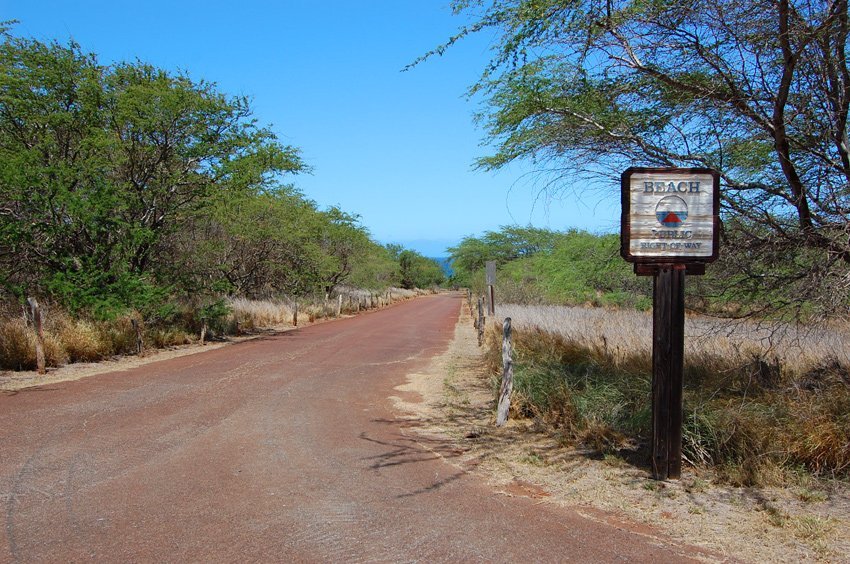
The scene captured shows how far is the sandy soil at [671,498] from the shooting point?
4297mm

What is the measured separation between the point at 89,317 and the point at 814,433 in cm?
1439

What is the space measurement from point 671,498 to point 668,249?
2.14 meters

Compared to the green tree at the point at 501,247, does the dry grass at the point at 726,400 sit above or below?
below

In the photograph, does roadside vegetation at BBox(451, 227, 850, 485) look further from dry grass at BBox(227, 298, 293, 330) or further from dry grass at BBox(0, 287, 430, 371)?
dry grass at BBox(227, 298, 293, 330)

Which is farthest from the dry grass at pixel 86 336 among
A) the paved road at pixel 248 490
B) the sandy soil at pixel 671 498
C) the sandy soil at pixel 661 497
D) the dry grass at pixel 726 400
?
the dry grass at pixel 726 400

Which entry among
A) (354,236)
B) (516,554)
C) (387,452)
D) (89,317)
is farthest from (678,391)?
(354,236)

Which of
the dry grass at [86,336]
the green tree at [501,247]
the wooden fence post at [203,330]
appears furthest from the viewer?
the green tree at [501,247]

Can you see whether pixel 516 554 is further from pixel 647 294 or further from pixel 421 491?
pixel 647 294

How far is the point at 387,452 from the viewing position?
22.0ft

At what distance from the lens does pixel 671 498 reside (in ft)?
17.0

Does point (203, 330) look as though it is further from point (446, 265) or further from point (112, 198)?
point (446, 265)

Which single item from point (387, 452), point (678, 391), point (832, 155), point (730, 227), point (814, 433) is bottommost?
point (387, 452)

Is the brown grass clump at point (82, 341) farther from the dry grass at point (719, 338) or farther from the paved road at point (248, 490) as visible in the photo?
the dry grass at point (719, 338)

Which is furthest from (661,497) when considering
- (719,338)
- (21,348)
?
(21,348)
